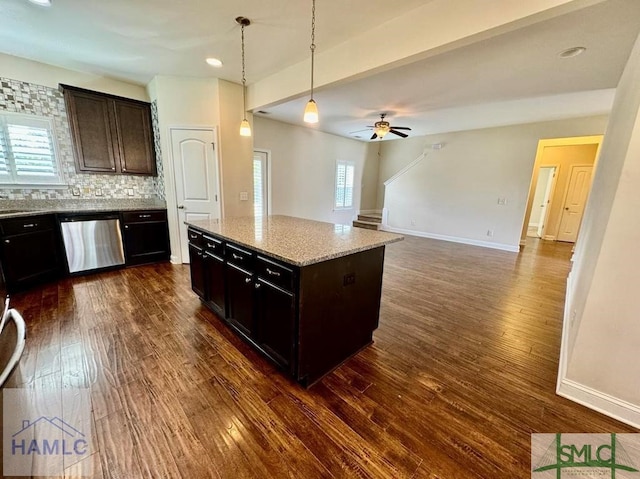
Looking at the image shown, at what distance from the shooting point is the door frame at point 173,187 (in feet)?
13.0

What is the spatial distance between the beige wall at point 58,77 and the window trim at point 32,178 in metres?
0.45

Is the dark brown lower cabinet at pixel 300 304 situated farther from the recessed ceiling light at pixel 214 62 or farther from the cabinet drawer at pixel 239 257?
the recessed ceiling light at pixel 214 62

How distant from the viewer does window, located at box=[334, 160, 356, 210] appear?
7.74 metres

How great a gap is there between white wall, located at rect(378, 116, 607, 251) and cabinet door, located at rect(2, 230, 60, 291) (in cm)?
714

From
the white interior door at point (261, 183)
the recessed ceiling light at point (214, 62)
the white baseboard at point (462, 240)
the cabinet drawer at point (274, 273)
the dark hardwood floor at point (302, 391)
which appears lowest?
the dark hardwood floor at point (302, 391)

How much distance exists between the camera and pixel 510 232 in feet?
19.3

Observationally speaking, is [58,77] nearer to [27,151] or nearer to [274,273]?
[27,151]

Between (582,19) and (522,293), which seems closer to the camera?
(582,19)

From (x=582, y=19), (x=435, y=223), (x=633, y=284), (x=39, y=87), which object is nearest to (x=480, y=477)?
(x=633, y=284)

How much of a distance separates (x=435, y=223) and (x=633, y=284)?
5.72 metres

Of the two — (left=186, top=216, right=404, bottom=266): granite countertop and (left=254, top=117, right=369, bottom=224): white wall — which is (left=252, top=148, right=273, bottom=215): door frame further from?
(left=186, top=216, right=404, bottom=266): granite countertop

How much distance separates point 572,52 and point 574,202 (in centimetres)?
599

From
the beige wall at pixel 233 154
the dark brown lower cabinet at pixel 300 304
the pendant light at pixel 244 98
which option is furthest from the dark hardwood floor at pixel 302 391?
the pendant light at pixel 244 98

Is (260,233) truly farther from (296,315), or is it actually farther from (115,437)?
(115,437)
